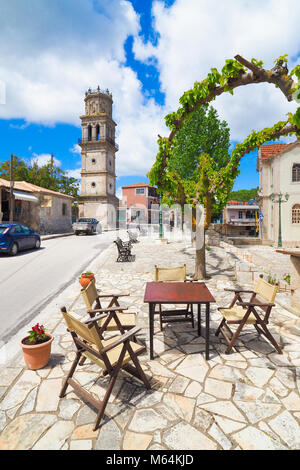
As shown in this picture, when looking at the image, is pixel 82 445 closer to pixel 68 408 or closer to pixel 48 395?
pixel 68 408

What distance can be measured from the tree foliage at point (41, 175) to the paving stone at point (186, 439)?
116 feet

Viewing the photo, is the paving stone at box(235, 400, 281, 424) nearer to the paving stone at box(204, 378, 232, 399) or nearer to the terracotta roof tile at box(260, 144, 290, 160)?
the paving stone at box(204, 378, 232, 399)

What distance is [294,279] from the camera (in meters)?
5.25

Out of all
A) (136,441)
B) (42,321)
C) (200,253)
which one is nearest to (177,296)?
(136,441)

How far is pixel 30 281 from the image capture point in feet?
25.5

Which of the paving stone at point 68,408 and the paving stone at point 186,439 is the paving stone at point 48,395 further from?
the paving stone at point 186,439

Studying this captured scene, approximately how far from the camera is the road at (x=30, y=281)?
5.16m

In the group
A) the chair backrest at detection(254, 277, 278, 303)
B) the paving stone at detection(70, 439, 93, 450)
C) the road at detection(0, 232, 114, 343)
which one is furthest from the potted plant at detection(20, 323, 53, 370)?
the chair backrest at detection(254, 277, 278, 303)

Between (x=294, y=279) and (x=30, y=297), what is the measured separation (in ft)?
21.4

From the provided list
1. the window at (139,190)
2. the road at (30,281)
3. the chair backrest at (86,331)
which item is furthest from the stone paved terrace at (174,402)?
the window at (139,190)

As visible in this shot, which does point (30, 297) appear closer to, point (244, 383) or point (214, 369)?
point (214, 369)

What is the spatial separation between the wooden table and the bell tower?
32.3 m

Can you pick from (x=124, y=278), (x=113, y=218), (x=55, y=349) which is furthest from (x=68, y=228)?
(x=55, y=349)

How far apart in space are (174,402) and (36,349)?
76.4 inches
